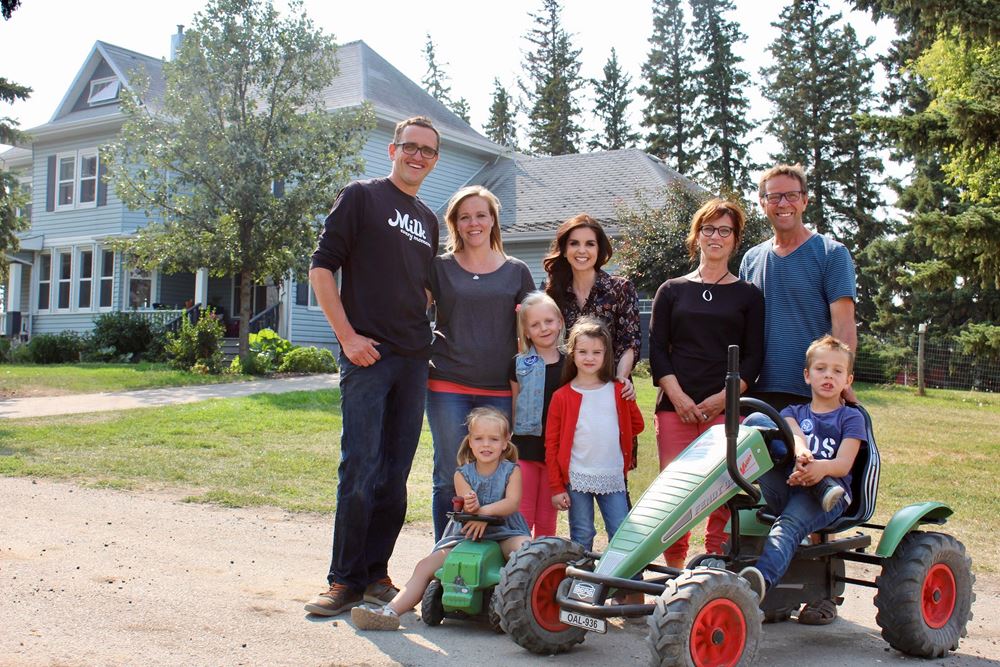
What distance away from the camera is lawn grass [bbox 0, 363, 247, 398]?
17219 millimetres

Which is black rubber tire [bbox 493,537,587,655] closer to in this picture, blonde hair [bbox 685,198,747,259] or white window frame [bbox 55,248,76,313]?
blonde hair [bbox 685,198,747,259]

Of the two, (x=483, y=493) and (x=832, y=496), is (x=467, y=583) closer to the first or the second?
(x=483, y=493)

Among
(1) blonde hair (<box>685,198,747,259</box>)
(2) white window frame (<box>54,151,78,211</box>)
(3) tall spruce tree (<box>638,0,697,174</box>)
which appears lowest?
(1) blonde hair (<box>685,198,747,259</box>)

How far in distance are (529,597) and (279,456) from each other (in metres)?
6.61

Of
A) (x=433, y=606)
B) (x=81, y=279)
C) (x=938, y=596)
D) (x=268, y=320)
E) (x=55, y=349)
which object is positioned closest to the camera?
(x=938, y=596)

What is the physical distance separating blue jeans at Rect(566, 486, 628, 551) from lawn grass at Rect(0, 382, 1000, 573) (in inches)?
77.9

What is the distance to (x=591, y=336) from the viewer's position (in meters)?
4.98

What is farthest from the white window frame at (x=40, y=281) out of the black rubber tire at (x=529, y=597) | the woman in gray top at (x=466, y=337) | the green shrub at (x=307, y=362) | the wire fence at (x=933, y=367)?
the black rubber tire at (x=529, y=597)

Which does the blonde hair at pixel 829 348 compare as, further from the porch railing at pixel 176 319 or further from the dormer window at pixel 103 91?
the dormer window at pixel 103 91

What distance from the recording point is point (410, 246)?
503 centimetres

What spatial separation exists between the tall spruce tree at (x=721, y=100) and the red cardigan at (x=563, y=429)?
4131 centimetres

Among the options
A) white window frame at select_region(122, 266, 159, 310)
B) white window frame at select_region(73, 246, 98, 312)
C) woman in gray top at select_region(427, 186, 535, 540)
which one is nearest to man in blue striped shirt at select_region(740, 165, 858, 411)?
woman in gray top at select_region(427, 186, 535, 540)

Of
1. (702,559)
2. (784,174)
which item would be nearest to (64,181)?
(784,174)

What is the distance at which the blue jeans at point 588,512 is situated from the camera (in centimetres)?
493
